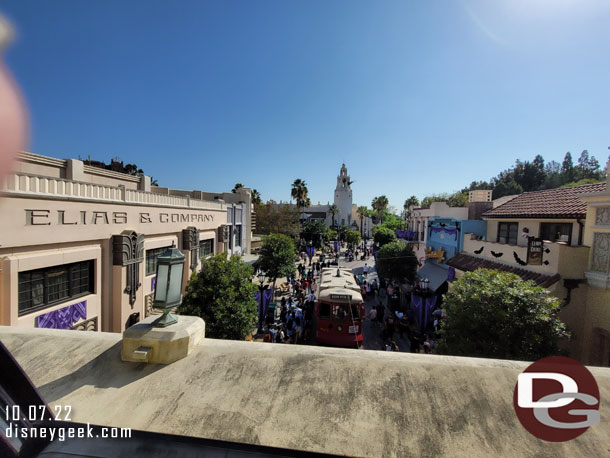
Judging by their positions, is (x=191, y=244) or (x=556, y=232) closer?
(x=556, y=232)

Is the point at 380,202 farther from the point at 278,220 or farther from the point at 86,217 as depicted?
the point at 86,217

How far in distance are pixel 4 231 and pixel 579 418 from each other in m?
10.9

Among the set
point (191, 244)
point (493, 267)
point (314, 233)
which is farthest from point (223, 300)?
point (314, 233)

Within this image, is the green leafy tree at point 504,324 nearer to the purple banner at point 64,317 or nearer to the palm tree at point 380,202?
the purple banner at point 64,317

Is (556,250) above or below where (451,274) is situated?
above

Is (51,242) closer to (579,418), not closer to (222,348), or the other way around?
(222,348)

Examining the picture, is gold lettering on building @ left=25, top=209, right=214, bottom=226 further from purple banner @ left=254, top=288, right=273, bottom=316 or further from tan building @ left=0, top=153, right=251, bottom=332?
purple banner @ left=254, top=288, right=273, bottom=316

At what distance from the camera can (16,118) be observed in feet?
2.64

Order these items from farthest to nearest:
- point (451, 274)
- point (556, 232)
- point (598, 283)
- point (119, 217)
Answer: point (451, 274) → point (556, 232) → point (119, 217) → point (598, 283)

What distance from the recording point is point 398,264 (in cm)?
2078

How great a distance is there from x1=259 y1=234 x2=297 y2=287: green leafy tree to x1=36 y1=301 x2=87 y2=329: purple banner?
10.8 metres

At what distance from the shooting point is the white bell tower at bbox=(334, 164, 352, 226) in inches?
3642

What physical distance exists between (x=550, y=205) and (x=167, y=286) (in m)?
15.7

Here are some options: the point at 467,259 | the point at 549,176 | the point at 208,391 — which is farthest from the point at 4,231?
the point at 549,176
